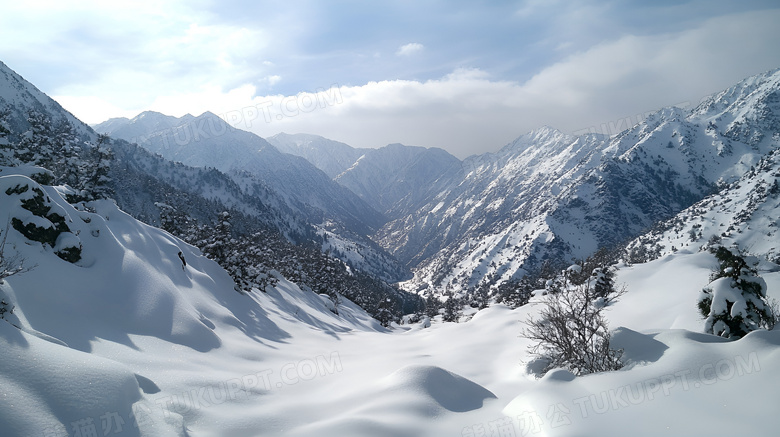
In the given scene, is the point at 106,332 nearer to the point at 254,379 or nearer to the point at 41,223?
the point at 254,379

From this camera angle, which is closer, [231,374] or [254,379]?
[254,379]

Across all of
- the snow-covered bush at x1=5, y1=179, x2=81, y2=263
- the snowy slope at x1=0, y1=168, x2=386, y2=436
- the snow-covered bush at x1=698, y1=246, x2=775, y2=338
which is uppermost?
the snow-covered bush at x1=5, y1=179, x2=81, y2=263

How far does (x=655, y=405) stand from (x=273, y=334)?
27.8 m

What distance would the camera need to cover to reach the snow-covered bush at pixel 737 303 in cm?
1542

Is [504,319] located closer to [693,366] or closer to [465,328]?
[465,328]

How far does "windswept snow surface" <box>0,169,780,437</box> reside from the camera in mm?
7547

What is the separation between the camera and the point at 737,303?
1563cm

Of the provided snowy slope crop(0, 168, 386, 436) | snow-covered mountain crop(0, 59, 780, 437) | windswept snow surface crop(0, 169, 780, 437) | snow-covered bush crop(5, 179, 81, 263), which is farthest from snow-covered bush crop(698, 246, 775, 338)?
snow-covered bush crop(5, 179, 81, 263)

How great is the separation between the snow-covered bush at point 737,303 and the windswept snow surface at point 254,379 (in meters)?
3.62

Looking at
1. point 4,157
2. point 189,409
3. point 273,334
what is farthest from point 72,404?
point 4,157

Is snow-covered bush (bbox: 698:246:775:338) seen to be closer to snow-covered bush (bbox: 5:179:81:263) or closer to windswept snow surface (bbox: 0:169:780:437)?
windswept snow surface (bbox: 0:169:780:437)

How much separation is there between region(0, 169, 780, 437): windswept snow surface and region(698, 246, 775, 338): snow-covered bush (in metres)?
3.62

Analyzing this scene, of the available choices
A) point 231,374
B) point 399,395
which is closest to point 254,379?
point 231,374

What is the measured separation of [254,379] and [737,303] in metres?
22.0
